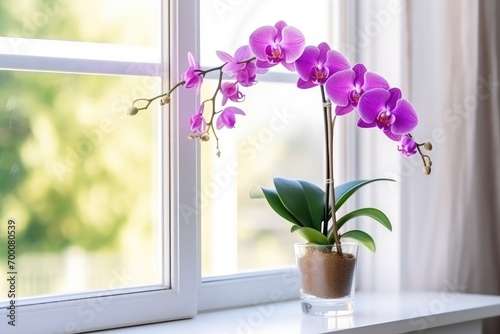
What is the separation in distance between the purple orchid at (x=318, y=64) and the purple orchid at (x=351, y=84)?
1.1 inches

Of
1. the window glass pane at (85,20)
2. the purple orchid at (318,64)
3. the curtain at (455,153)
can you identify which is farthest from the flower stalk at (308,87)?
the curtain at (455,153)

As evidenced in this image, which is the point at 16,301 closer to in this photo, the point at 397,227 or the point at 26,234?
the point at 26,234

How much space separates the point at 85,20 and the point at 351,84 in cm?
55

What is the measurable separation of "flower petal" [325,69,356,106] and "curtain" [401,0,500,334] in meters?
0.49

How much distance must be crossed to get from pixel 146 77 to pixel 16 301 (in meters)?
0.52

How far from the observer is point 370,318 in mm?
1533

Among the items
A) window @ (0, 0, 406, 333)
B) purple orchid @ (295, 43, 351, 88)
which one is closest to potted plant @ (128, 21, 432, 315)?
purple orchid @ (295, 43, 351, 88)

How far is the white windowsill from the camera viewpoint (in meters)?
1.45

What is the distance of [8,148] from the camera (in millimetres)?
1374

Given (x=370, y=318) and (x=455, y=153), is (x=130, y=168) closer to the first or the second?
(x=370, y=318)

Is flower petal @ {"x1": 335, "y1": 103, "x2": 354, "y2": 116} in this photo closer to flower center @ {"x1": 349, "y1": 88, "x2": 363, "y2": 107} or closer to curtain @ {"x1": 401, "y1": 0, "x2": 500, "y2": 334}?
flower center @ {"x1": 349, "y1": 88, "x2": 363, "y2": 107}

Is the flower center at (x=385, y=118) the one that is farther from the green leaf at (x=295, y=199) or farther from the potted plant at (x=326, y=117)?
the green leaf at (x=295, y=199)

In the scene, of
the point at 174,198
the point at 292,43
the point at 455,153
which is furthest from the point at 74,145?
the point at 455,153

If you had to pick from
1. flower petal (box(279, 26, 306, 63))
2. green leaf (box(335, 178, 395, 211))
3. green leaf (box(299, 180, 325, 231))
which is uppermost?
flower petal (box(279, 26, 306, 63))
